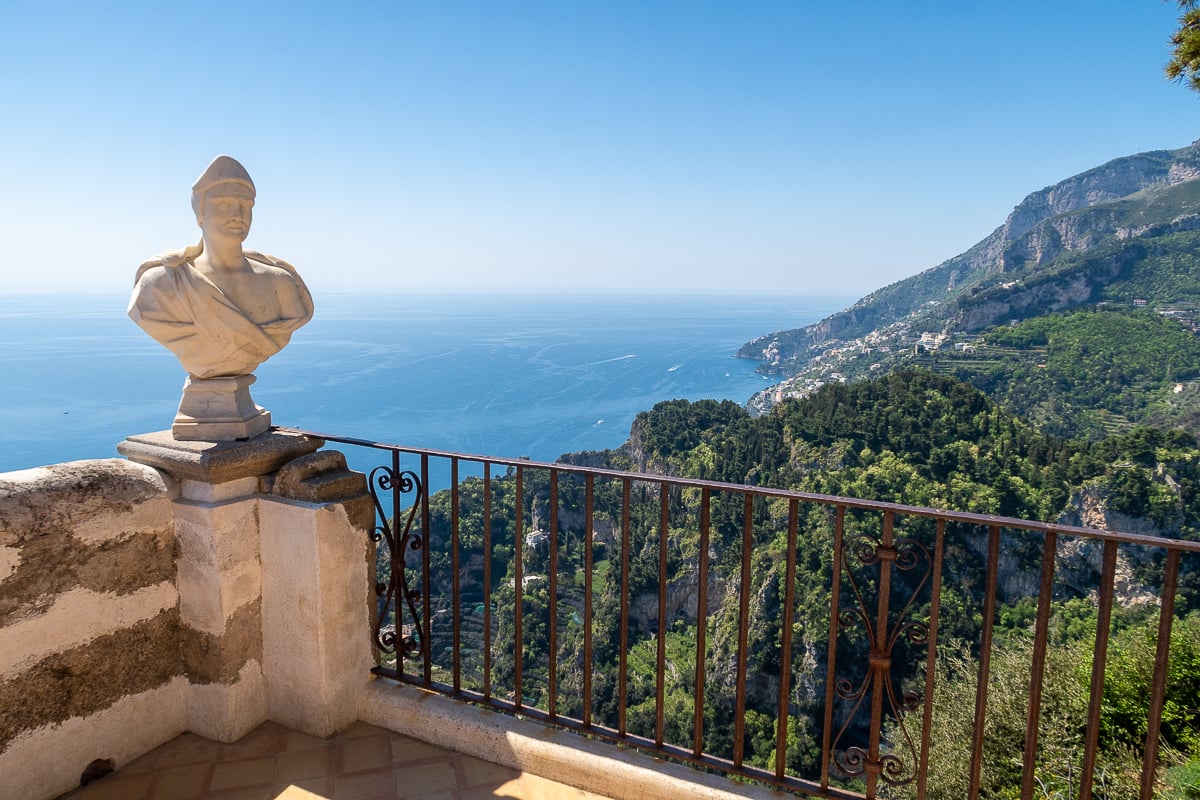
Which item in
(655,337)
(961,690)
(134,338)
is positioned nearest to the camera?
(961,690)

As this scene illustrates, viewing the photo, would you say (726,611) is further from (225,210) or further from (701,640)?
(225,210)

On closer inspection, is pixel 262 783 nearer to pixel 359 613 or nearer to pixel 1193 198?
pixel 359 613

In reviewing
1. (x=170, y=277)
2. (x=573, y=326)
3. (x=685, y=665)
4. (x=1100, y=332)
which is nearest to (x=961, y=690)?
(x=170, y=277)

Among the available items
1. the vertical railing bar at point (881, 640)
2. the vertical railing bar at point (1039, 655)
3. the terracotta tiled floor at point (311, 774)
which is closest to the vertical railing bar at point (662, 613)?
the terracotta tiled floor at point (311, 774)

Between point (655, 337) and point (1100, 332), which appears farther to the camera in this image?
point (655, 337)

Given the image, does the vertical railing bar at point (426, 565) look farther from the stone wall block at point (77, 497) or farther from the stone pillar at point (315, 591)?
the stone wall block at point (77, 497)

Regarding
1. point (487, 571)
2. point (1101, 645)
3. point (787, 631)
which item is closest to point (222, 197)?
point (487, 571)

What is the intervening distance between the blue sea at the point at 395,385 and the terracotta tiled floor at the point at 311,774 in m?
27.1

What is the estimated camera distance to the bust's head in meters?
2.43

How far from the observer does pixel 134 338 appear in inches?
4722

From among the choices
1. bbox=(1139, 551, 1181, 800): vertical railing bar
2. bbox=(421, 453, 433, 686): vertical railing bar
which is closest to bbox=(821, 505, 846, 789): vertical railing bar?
bbox=(1139, 551, 1181, 800): vertical railing bar

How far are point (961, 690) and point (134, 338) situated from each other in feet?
461

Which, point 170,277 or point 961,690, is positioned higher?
point 170,277

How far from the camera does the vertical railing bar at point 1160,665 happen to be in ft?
5.04
